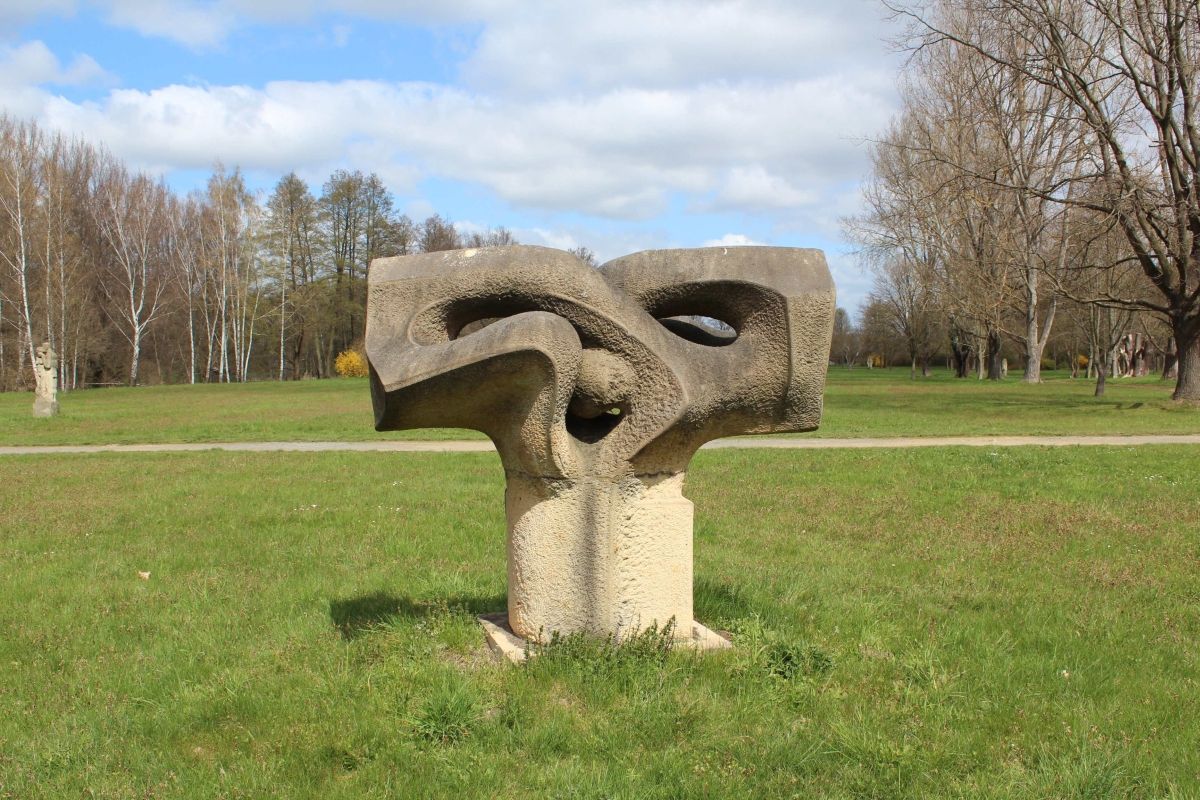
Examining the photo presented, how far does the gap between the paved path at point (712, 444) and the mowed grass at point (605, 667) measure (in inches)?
252

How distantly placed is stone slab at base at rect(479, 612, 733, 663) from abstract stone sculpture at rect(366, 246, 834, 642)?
102mm

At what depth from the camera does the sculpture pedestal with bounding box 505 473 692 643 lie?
4.48 meters

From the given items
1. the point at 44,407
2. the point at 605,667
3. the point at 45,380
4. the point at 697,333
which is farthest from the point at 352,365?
the point at 605,667

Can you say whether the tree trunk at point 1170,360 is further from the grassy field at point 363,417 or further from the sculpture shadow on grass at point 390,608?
the sculpture shadow on grass at point 390,608

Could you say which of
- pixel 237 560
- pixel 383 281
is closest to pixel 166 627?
pixel 237 560

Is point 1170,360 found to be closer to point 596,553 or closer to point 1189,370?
point 1189,370

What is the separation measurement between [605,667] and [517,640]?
1.98ft

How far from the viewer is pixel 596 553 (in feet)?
14.7

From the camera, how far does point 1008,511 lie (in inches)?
356

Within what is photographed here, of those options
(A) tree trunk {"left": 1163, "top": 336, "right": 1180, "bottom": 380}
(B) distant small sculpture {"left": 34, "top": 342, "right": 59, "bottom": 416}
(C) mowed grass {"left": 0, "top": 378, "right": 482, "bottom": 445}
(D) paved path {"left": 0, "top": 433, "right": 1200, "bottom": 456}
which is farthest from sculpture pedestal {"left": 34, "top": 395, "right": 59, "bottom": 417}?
(A) tree trunk {"left": 1163, "top": 336, "right": 1180, "bottom": 380}

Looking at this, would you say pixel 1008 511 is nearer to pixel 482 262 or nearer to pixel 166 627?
pixel 482 262

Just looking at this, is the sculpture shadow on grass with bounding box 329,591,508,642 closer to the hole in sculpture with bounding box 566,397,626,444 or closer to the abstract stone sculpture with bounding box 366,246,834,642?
the abstract stone sculpture with bounding box 366,246,834,642

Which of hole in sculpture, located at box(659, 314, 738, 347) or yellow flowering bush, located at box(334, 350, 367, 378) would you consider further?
yellow flowering bush, located at box(334, 350, 367, 378)

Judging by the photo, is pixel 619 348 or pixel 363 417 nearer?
pixel 619 348
